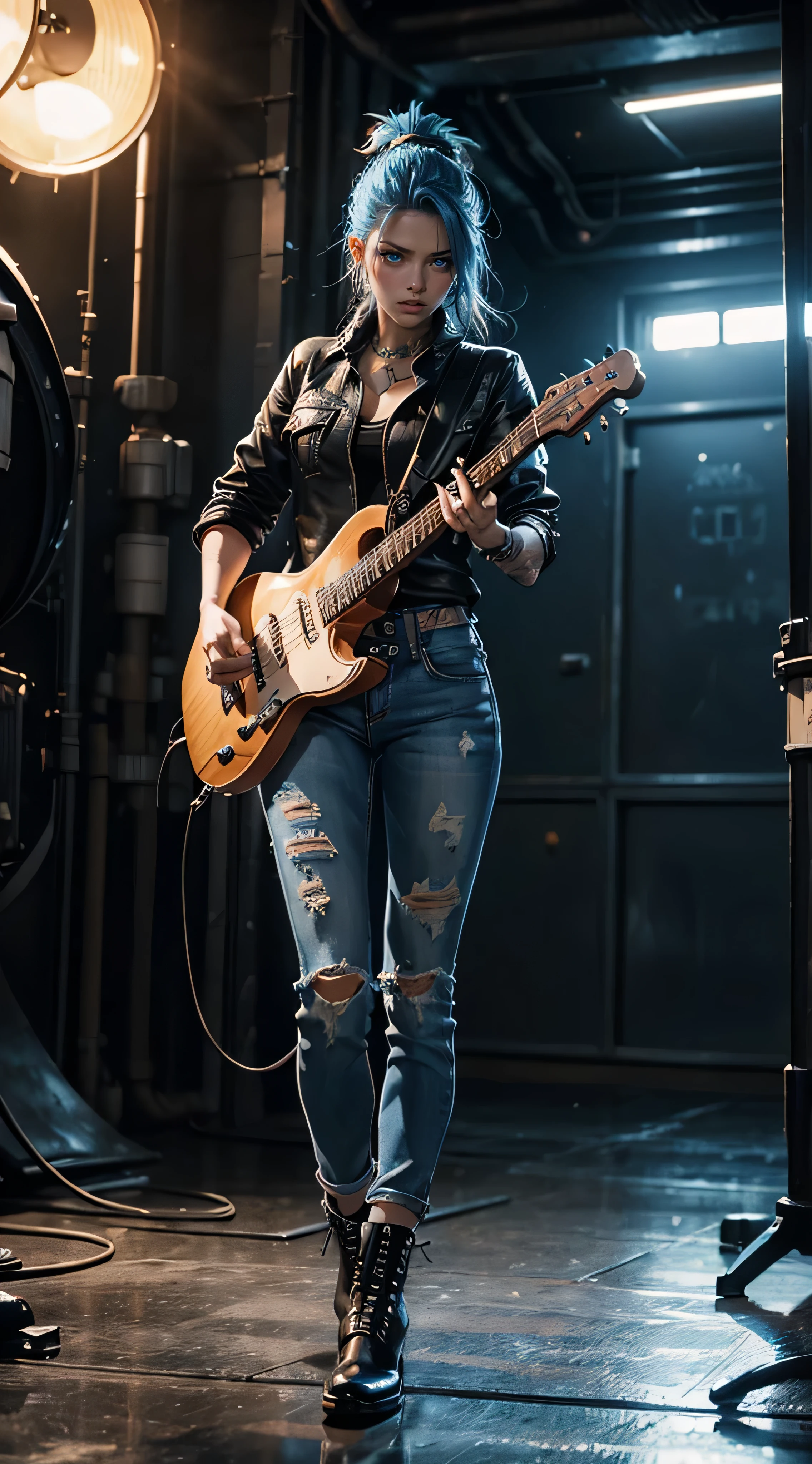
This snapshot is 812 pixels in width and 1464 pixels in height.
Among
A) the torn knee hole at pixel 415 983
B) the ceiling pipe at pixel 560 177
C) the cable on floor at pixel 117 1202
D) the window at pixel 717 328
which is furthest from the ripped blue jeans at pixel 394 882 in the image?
the window at pixel 717 328

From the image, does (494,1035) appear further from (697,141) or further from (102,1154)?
(697,141)

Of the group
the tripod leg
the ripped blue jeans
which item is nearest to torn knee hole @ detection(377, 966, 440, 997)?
the ripped blue jeans

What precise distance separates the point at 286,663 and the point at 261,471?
0.34 meters

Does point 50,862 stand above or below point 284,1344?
above

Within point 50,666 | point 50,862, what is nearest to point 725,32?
point 50,666

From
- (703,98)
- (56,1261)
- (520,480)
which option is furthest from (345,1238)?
(703,98)

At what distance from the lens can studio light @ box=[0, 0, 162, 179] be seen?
3.24 m

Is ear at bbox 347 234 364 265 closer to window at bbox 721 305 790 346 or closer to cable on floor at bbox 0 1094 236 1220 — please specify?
cable on floor at bbox 0 1094 236 1220

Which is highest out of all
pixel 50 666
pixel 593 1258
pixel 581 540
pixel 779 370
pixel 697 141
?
pixel 697 141

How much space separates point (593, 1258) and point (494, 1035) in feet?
11.9

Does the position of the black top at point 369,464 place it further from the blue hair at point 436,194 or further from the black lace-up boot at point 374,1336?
the black lace-up boot at point 374,1336

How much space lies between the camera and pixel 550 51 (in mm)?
4707

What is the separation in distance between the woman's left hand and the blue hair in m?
0.36

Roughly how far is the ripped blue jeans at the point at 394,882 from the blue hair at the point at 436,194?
1.62ft
